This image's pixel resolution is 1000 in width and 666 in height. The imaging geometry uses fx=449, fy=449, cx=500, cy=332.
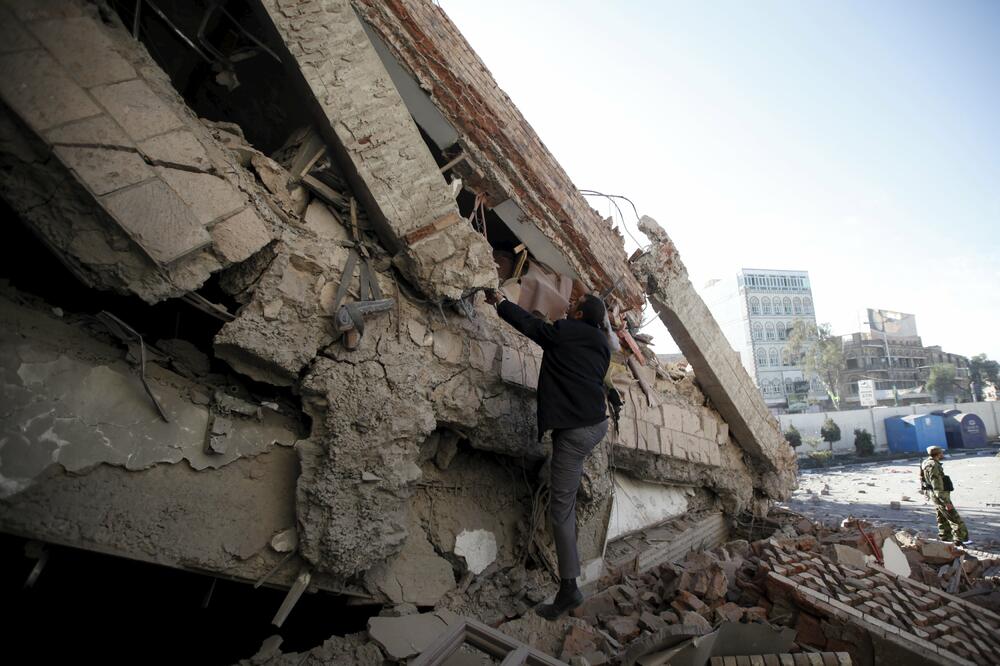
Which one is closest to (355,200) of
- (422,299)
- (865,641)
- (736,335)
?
(422,299)

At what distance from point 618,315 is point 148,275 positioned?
144 inches

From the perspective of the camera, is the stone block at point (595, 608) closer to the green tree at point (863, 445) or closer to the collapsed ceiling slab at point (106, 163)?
the collapsed ceiling slab at point (106, 163)

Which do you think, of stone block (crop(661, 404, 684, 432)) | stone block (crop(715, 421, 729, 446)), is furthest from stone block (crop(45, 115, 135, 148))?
stone block (crop(715, 421, 729, 446))

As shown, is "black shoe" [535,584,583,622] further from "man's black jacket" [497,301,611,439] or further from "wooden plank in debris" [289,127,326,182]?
"wooden plank in debris" [289,127,326,182]

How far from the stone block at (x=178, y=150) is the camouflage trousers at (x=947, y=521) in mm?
10349

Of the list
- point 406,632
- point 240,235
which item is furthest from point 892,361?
point 240,235

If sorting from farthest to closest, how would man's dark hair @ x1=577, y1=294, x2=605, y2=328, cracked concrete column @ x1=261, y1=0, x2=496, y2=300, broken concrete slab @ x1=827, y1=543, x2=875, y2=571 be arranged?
broken concrete slab @ x1=827, y1=543, x2=875, y2=571 < man's dark hair @ x1=577, y1=294, x2=605, y2=328 < cracked concrete column @ x1=261, y1=0, x2=496, y2=300

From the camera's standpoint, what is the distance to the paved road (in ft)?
27.8

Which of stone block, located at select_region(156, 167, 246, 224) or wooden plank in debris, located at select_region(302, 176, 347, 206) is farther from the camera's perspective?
wooden plank in debris, located at select_region(302, 176, 347, 206)

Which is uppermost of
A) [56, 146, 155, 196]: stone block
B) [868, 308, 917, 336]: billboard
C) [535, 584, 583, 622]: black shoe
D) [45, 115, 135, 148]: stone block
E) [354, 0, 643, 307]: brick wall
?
[868, 308, 917, 336]: billboard

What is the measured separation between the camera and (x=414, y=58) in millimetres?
2953

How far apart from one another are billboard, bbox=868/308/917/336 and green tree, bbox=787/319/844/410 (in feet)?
23.1

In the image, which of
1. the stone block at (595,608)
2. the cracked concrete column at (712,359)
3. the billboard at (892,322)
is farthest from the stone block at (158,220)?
the billboard at (892,322)

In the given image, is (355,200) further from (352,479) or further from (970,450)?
(970,450)
